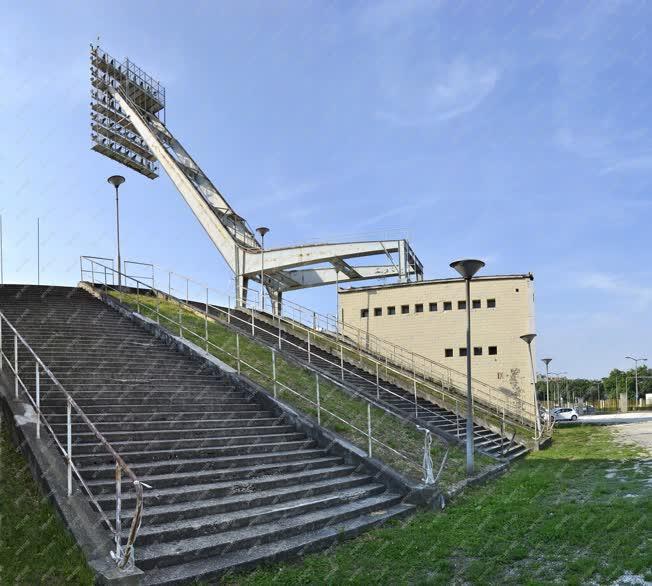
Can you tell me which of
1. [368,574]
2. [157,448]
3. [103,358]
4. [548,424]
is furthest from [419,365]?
[368,574]

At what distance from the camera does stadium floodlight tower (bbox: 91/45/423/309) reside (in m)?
26.5

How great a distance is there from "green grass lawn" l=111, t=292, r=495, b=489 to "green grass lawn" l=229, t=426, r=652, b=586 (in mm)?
1272

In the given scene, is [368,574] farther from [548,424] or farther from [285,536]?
[548,424]

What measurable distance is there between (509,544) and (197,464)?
399 centimetres

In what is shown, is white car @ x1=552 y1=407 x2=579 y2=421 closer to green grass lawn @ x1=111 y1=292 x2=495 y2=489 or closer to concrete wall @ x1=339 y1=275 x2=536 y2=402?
concrete wall @ x1=339 y1=275 x2=536 y2=402

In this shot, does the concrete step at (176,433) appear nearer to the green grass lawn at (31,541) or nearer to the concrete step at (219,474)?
the concrete step at (219,474)

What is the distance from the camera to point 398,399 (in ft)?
53.6

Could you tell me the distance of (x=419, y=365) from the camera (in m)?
23.2

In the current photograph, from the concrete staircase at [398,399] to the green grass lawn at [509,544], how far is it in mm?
4867

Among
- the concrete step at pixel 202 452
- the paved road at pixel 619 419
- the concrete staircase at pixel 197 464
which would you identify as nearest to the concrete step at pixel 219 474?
the concrete staircase at pixel 197 464

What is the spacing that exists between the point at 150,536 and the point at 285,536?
1.52 meters

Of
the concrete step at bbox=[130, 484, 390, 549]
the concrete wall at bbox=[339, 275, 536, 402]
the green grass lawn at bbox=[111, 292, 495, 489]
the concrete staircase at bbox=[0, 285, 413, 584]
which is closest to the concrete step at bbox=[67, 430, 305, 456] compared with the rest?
the concrete staircase at bbox=[0, 285, 413, 584]

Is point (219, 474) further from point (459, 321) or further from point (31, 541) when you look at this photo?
point (459, 321)

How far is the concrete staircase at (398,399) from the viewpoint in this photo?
14675 millimetres
